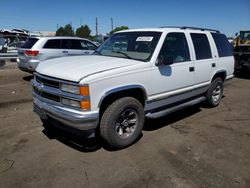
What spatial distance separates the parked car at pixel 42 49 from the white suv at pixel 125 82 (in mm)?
5051

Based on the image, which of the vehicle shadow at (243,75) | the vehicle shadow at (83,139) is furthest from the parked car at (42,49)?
the vehicle shadow at (243,75)

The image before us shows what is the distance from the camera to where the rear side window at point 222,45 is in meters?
6.23

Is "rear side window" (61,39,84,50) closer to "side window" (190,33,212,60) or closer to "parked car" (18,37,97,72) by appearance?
"parked car" (18,37,97,72)

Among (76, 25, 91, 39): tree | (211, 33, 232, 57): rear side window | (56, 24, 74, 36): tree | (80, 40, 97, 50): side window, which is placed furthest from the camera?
(76, 25, 91, 39): tree

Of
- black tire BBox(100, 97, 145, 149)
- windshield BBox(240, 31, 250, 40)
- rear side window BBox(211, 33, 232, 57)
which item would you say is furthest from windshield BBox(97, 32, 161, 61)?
windshield BBox(240, 31, 250, 40)

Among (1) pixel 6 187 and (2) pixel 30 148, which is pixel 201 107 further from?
(1) pixel 6 187

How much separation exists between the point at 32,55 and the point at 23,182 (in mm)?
7108

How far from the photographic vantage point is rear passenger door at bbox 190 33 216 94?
5332 millimetres

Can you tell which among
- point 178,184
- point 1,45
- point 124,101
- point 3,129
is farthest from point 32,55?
point 1,45

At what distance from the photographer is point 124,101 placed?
3.84 m

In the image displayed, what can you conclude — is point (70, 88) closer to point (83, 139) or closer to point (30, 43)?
point (83, 139)

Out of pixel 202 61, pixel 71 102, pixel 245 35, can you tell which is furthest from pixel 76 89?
pixel 245 35

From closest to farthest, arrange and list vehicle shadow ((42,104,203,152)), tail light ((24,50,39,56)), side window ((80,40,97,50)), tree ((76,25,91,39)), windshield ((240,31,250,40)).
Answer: vehicle shadow ((42,104,203,152)), tail light ((24,50,39,56)), side window ((80,40,97,50)), windshield ((240,31,250,40)), tree ((76,25,91,39))

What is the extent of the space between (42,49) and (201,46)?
21.0 feet
